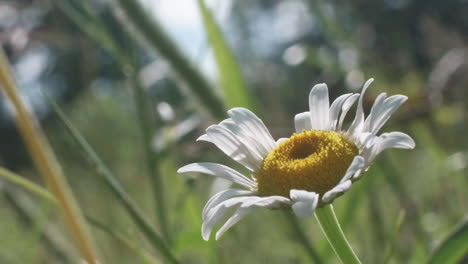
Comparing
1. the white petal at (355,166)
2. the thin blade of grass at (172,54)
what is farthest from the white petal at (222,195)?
the thin blade of grass at (172,54)

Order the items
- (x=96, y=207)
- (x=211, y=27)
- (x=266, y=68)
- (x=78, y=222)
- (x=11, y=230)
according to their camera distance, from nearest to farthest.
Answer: (x=78, y=222) → (x=211, y=27) → (x=266, y=68) → (x=11, y=230) → (x=96, y=207)

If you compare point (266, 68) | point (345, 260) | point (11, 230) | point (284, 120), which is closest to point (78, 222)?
point (345, 260)

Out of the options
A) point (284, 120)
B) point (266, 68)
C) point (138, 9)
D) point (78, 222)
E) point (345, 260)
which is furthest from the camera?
point (266, 68)

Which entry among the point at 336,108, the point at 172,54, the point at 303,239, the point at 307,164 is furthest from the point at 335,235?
the point at 172,54

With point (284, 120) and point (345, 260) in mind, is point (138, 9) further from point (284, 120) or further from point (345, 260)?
point (284, 120)

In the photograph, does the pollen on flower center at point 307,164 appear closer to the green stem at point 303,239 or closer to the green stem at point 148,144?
the green stem at point 303,239

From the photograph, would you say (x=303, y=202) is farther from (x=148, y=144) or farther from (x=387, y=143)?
(x=148, y=144)
